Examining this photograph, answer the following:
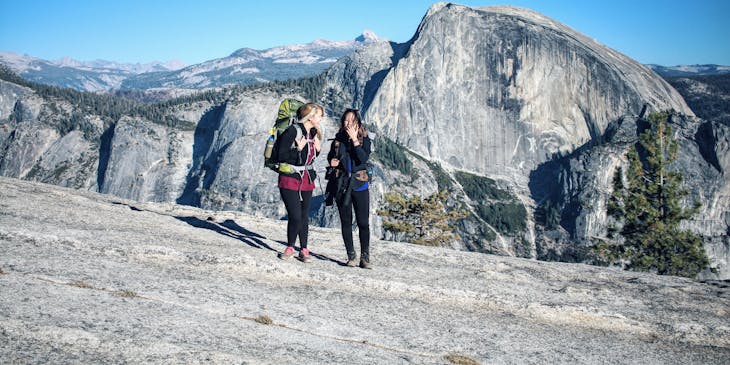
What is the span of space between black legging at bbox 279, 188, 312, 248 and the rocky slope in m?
0.70

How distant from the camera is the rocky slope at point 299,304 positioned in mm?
6758

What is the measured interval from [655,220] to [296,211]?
38317 mm

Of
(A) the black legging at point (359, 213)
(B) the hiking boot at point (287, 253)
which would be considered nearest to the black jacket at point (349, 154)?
(A) the black legging at point (359, 213)

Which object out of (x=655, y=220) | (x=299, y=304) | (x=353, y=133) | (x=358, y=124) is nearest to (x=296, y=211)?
(x=353, y=133)

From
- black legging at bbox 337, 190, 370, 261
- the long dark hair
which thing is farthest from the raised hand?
black legging at bbox 337, 190, 370, 261

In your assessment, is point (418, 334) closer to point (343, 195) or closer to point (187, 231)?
point (343, 195)

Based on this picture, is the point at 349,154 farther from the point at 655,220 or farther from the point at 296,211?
the point at 655,220

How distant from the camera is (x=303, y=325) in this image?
8.14 metres

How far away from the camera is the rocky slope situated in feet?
22.2

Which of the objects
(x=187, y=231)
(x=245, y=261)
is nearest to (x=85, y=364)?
(x=245, y=261)

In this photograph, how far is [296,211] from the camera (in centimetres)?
1112

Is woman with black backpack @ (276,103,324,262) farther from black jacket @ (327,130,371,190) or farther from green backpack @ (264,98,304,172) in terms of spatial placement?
black jacket @ (327,130,371,190)

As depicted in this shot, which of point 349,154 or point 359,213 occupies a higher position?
point 349,154

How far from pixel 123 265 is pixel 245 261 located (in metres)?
2.52
